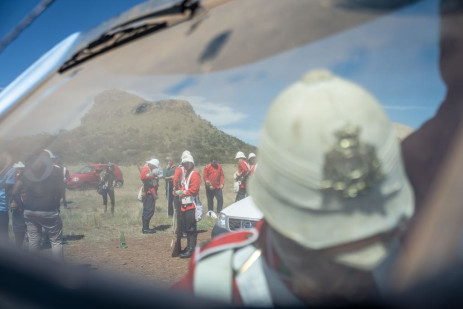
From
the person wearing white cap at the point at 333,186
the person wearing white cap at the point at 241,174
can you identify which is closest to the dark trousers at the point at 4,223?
the person wearing white cap at the point at 241,174

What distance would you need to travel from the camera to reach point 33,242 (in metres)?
1.45

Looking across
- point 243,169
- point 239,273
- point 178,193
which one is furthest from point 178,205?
point 239,273

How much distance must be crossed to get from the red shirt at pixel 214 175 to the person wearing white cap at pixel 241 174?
6cm

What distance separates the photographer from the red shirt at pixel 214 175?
1567 mm

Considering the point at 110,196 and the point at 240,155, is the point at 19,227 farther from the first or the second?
the point at 240,155

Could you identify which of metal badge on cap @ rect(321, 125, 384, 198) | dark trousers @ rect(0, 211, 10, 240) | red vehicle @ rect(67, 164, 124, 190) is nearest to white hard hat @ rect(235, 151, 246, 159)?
red vehicle @ rect(67, 164, 124, 190)

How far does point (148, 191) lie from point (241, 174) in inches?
13.0

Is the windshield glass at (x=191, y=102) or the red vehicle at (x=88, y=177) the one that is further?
the red vehicle at (x=88, y=177)

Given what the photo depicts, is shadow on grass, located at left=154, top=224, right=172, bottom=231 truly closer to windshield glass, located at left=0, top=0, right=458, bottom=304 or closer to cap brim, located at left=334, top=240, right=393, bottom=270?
windshield glass, located at left=0, top=0, right=458, bottom=304

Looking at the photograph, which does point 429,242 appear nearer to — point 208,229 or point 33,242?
point 208,229

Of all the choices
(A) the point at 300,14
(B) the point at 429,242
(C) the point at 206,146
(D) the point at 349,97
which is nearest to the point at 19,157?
(C) the point at 206,146

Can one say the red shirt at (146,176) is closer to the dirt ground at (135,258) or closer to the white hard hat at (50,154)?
the dirt ground at (135,258)

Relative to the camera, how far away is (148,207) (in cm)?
142

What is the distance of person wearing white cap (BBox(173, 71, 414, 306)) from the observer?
32.3 inches
